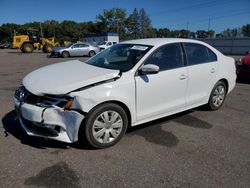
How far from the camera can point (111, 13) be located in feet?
307

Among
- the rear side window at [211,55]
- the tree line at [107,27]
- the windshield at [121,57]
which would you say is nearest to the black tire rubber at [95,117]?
the windshield at [121,57]

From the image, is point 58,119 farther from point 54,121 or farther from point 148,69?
point 148,69

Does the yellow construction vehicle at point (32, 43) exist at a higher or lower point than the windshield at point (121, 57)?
higher

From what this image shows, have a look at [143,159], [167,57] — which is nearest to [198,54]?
[167,57]

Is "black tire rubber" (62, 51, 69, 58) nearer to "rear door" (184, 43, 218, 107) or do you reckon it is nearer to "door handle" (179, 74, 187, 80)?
"rear door" (184, 43, 218, 107)

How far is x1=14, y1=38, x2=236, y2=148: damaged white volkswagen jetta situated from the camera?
314 centimetres

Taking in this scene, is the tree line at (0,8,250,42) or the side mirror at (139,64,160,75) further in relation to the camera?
the tree line at (0,8,250,42)

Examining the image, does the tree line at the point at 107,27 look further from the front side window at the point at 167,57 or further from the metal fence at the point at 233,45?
the front side window at the point at 167,57

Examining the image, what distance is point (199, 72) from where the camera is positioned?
4.44 metres

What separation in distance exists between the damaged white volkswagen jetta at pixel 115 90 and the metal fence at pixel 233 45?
2797 centimetres

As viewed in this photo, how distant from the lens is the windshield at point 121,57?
383 centimetres

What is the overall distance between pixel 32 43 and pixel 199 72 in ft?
95.6

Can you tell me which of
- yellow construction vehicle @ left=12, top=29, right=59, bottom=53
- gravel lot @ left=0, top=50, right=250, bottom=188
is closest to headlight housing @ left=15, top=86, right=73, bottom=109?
gravel lot @ left=0, top=50, right=250, bottom=188

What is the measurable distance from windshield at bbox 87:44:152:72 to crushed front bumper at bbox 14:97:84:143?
110cm
